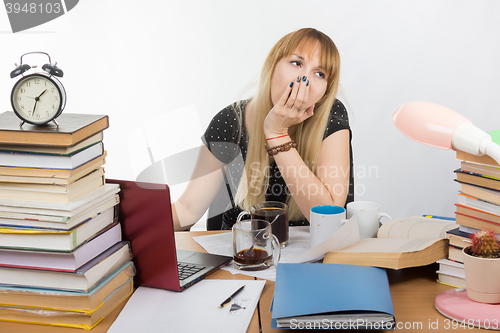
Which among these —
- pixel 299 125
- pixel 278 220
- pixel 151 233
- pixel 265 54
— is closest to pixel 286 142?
pixel 299 125

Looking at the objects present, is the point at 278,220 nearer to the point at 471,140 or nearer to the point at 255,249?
the point at 255,249

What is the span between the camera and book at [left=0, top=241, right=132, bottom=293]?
0.75 m

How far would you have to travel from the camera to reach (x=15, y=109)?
2.55 feet

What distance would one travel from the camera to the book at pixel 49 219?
→ 73 cm

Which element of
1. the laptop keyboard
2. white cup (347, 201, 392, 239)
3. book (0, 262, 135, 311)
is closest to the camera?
book (0, 262, 135, 311)

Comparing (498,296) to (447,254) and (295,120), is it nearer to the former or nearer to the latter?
(447,254)

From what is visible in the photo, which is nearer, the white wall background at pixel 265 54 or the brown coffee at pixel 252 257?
the brown coffee at pixel 252 257

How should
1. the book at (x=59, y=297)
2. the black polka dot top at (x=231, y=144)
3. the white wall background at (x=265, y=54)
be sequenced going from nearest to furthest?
the book at (x=59, y=297) < the black polka dot top at (x=231, y=144) < the white wall background at (x=265, y=54)

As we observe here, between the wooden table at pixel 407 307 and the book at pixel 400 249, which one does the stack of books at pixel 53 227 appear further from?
the book at pixel 400 249

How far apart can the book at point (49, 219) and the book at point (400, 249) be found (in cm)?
48

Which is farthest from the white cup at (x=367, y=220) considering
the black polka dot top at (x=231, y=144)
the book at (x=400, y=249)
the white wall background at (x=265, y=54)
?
the white wall background at (x=265, y=54)

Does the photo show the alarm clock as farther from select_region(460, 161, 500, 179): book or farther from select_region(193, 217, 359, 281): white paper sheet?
select_region(460, 161, 500, 179): book

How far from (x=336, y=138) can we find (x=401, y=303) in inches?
34.5

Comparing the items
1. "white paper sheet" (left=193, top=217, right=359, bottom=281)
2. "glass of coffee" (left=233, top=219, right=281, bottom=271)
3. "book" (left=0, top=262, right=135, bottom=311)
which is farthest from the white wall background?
"book" (left=0, top=262, right=135, bottom=311)
